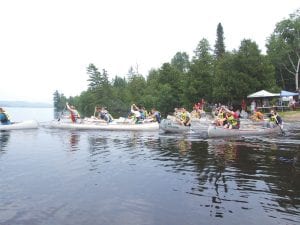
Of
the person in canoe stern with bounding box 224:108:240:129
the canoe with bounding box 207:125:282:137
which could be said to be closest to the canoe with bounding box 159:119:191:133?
the canoe with bounding box 207:125:282:137

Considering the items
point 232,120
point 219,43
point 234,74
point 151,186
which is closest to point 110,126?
point 232,120

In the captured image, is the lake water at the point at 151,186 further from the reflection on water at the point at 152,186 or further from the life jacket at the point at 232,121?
the life jacket at the point at 232,121

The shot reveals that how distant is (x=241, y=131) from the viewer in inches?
930

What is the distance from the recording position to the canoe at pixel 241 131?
2305cm

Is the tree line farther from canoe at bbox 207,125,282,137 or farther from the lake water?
the lake water

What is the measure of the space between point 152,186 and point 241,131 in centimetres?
1410

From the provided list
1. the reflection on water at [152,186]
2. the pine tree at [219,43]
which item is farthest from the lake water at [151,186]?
the pine tree at [219,43]

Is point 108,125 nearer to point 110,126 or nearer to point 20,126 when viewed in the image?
point 110,126

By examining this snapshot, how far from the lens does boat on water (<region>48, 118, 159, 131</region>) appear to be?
2948cm

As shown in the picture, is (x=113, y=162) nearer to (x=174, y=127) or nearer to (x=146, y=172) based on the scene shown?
(x=146, y=172)

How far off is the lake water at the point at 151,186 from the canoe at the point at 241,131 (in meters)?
4.63

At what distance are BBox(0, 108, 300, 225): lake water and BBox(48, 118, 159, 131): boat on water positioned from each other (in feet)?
35.7

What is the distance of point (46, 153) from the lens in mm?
17688

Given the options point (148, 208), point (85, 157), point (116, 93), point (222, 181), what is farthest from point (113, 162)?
point (116, 93)
